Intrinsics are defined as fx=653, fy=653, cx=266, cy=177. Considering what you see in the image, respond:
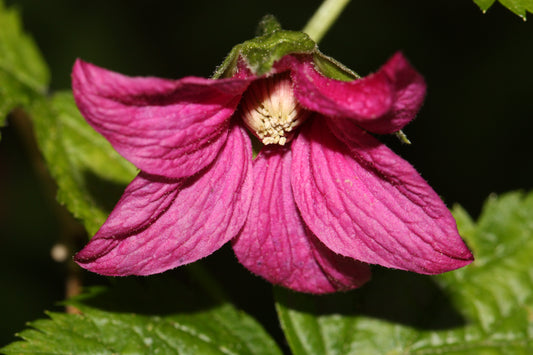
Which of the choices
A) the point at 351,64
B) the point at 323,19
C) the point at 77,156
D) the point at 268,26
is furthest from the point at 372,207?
the point at 351,64

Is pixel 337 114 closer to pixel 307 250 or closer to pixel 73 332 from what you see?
pixel 307 250

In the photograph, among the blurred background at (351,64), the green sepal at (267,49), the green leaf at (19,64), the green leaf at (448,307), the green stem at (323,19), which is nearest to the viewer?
the green sepal at (267,49)

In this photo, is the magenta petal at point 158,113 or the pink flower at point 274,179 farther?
the pink flower at point 274,179

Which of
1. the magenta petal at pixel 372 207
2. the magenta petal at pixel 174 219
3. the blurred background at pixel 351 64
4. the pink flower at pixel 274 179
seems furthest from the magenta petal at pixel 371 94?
the blurred background at pixel 351 64

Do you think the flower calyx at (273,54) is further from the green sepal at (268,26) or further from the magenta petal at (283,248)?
the magenta petal at (283,248)

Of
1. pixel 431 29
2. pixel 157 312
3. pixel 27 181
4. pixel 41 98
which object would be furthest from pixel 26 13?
pixel 157 312

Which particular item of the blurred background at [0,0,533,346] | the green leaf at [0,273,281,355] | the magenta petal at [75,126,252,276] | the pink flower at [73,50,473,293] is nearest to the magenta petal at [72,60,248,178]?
the pink flower at [73,50,473,293]
